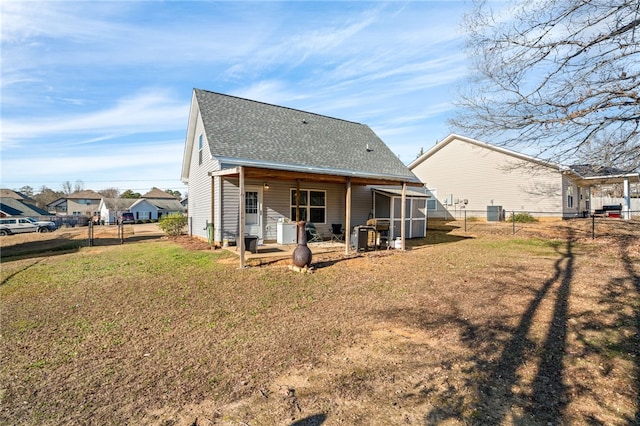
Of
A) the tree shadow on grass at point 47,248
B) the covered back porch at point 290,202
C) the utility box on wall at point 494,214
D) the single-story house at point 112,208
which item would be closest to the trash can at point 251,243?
the covered back porch at point 290,202

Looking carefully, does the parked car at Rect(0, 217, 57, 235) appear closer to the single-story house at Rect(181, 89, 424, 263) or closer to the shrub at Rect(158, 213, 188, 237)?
the shrub at Rect(158, 213, 188, 237)

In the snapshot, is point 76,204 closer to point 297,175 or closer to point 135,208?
point 135,208

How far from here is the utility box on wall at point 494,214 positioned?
2119 centimetres

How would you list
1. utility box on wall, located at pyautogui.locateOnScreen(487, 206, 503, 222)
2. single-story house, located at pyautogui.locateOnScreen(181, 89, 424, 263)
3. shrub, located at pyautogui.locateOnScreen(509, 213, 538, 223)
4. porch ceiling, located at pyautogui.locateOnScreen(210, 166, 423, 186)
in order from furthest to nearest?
utility box on wall, located at pyautogui.locateOnScreen(487, 206, 503, 222) < shrub, located at pyautogui.locateOnScreen(509, 213, 538, 223) < single-story house, located at pyautogui.locateOnScreen(181, 89, 424, 263) < porch ceiling, located at pyautogui.locateOnScreen(210, 166, 423, 186)

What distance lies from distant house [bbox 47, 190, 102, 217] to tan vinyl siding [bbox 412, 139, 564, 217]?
71.8 meters

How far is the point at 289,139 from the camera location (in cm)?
1402

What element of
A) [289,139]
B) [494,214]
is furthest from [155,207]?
[494,214]

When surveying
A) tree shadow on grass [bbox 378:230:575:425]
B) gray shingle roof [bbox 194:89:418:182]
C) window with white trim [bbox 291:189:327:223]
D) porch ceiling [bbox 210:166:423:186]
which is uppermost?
gray shingle roof [bbox 194:89:418:182]

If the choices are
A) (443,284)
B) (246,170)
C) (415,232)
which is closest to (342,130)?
(415,232)

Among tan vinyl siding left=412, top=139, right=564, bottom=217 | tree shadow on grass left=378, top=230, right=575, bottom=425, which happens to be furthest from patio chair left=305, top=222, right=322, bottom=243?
tan vinyl siding left=412, top=139, right=564, bottom=217

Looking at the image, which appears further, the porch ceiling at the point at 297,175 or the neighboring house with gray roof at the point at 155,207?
the neighboring house with gray roof at the point at 155,207

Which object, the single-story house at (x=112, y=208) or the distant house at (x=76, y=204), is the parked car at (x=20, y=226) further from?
the distant house at (x=76, y=204)

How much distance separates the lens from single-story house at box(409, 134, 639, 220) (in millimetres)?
20078

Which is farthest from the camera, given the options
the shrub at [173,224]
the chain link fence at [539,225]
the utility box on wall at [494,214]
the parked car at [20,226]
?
the parked car at [20,226]
